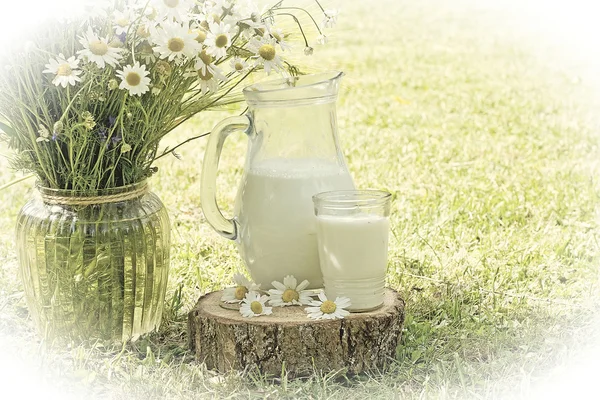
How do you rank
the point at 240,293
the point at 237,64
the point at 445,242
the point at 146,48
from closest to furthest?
the point at 146,48 → the point at 237,64 → the point at 240,293 → the point at 445,242

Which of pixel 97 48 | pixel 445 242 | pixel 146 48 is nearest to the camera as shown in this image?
pixel 97 48

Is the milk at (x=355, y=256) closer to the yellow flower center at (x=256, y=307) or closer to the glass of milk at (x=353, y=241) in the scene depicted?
the glass of milk at (x=353, y=241)

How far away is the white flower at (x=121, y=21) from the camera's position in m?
2.18

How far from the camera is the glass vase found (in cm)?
239

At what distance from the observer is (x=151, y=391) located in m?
2.34

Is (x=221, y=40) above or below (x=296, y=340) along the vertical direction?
above

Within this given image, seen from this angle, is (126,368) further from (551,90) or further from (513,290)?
(551,90)

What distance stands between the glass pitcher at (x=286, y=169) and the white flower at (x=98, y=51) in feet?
1.39

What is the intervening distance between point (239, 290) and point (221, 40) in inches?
27.4

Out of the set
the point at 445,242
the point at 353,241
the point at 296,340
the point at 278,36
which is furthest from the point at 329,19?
the point at 445,242

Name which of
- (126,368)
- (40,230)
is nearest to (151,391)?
(126,368)

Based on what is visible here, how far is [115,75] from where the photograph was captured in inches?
89.1

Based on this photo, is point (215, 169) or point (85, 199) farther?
point (215, 169)

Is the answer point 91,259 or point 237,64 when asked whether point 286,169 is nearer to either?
point 237,64
